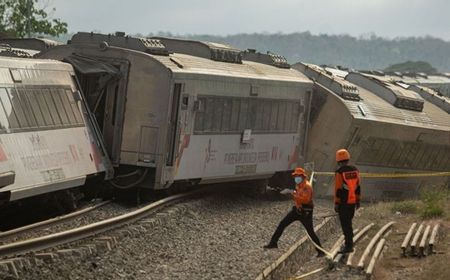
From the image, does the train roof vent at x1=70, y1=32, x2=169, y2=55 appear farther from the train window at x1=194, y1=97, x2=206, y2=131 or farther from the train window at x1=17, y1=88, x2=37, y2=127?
the train window at x1=17, y1=88, x2=37, y2=127

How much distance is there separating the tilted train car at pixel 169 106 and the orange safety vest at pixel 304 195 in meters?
3.80

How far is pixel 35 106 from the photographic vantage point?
13.5 m

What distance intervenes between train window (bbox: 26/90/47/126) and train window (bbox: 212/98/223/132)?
4675 millimetres

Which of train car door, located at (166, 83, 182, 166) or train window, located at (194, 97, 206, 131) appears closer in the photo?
train car door, located at (166, 83, 182, 166)

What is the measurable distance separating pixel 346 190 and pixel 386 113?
12853 mm

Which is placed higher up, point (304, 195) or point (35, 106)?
point (35, 106)

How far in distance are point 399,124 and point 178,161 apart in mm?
10419

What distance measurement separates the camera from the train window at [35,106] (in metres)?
13.4

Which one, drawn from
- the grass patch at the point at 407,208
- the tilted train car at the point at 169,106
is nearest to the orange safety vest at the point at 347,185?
the tilted train car at the point at 169,106

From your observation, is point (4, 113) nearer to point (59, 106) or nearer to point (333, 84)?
point (59, 106)

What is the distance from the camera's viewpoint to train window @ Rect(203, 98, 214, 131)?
17125 millimetres

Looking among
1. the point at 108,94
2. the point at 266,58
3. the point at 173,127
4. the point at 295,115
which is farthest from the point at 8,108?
the point at 266,58

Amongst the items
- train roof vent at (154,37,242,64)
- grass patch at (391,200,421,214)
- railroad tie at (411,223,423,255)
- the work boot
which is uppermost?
train roof vent at (154,37,242,64)

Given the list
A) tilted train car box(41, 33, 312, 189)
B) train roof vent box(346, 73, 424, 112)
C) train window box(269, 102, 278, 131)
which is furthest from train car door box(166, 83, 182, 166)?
train roof vent box(346, 73, 424, 112)
